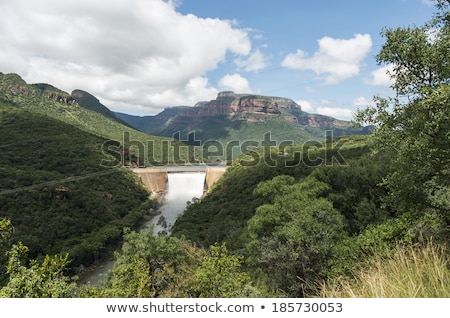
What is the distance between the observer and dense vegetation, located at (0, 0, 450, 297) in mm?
5676

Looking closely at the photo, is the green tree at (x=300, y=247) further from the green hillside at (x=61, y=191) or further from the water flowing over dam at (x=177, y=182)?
the water flowing over dam at (x=177, y=182)

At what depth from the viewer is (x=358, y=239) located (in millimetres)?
13383

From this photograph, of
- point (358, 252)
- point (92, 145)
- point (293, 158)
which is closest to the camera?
point (358, 252)

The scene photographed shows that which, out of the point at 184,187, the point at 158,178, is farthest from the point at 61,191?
the point at 184,187

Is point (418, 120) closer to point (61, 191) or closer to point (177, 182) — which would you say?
point (61, 191)

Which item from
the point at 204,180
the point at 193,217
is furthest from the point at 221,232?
the point at 204,180

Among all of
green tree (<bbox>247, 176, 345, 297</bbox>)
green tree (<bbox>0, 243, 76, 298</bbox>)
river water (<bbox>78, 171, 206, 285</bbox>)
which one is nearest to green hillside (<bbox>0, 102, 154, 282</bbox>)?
river water (<bbox>78, 171, 206, 285</bbox>)

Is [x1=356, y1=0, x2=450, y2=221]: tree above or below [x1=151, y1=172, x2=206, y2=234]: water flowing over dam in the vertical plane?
above

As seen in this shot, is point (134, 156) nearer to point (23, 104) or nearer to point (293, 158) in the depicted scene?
point (293, 158)

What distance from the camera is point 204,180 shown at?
83.4 meters

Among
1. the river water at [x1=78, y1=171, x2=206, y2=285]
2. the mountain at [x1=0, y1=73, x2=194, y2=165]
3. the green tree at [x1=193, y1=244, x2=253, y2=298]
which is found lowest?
the river water at [x1=78, y1=171, x2=206, y2=285]

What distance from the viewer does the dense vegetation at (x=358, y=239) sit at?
5.68 meters

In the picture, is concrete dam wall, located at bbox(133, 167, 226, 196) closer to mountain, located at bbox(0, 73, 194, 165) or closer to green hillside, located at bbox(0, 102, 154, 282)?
green hillside, located at bbox(0, 102, 154, 282)
